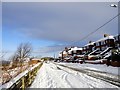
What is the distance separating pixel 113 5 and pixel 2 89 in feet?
66.5

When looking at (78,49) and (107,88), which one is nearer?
(107,88)

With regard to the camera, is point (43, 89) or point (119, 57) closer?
point (43, 89)

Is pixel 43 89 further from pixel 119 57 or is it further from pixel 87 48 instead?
pixel 87 48

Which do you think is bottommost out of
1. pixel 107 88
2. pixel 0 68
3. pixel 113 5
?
pixel 107 88

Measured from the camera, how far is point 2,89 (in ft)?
21.4

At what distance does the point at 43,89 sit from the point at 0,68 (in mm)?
5162

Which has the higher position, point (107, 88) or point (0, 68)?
point (0, 68)

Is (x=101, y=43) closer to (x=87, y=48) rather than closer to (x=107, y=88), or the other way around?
(x=87, y=48)

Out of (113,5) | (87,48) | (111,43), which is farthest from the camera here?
(87,48)

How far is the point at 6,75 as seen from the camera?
15930 mm

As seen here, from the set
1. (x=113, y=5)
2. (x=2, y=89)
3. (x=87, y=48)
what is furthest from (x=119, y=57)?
(x=87, y=48)

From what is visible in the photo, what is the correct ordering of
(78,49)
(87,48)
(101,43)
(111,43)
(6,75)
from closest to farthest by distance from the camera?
(6,75), (111,43), (101,43), (87,48), (78,49)

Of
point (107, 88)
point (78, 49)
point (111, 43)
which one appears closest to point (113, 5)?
point (107, 88)

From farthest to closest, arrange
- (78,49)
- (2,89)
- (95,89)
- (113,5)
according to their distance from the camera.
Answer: (78,49) → (113,5) → (95,89) → (2,89)
